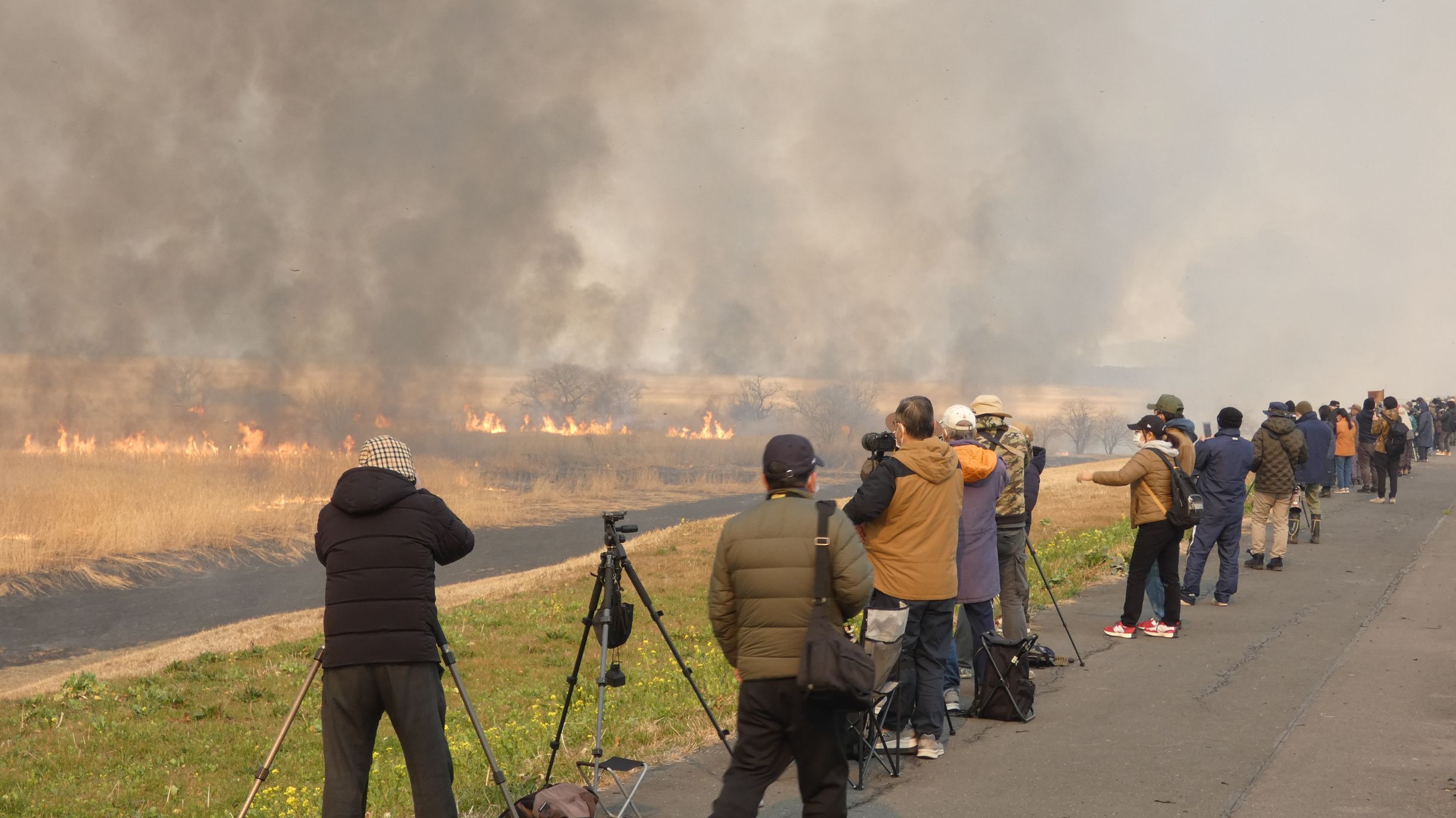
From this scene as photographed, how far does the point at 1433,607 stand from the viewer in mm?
11789

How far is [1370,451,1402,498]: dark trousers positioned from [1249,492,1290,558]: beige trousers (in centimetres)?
995

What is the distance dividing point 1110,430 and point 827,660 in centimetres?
13731

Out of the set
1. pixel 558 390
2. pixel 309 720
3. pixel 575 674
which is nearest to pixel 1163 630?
pixel 575 674

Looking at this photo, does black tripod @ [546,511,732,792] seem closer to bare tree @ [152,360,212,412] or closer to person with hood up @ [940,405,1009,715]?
person with hood up @ [940,405,1009,715]

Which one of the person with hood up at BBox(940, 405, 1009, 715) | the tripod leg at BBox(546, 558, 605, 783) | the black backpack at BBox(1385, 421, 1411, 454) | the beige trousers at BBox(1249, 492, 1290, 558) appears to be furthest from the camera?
the black backpack at BBox(1385, 421, 1411, 454)

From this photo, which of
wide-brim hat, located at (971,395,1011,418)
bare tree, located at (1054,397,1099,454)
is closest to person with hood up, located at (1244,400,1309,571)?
wide-brim hat, located at (971,395,1011,418)

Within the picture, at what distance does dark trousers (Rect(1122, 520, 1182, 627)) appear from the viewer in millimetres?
10008

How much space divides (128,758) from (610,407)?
100269mm

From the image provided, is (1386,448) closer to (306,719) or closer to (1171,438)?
(1171,438)

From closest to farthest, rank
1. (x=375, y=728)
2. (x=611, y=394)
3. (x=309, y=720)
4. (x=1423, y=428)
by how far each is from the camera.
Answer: (x=375, y=728)
(x=309, y=720)
(x=1423, y=428)
(x=611, y=394)

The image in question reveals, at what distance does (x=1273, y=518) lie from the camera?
14398 millimetres

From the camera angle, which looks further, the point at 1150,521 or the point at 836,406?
the point at 836,406

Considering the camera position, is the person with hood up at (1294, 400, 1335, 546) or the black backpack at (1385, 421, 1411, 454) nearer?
the person with hood up at (1294, 400, 1335, 546)

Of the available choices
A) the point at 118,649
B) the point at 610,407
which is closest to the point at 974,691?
the point at 118,649
